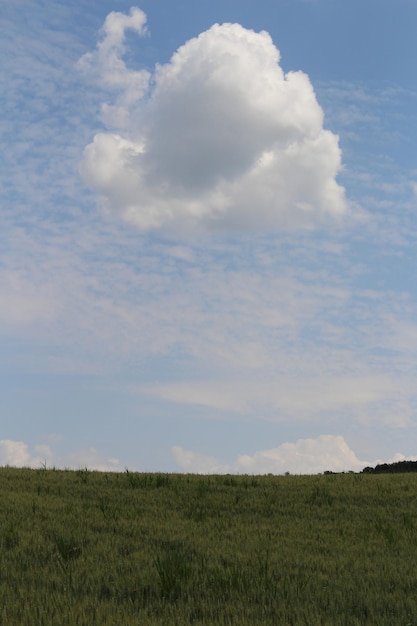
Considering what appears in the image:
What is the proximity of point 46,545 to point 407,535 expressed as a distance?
557cm

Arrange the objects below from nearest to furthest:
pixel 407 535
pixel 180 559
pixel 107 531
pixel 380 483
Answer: pixel 180 559 → pixel 107 531 → pixel 407 535 → pixel 380 483

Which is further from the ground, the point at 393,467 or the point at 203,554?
the point at 393,467

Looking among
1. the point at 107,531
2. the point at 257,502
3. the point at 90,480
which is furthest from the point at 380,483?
the point at 107,531

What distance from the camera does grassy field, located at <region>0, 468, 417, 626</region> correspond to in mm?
6027

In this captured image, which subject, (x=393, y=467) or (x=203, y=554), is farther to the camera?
(x=393, y=467)

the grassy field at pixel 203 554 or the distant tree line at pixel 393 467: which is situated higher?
the distant tree line at pixel 393 467

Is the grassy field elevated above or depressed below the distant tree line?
below

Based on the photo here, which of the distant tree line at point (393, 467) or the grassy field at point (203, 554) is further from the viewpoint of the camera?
the distant tree line at point (393, 467)

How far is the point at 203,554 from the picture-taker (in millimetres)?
8148

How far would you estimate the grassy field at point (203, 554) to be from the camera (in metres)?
6.03

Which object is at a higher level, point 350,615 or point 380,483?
point 380,483

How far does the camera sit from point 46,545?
8500 millimetres

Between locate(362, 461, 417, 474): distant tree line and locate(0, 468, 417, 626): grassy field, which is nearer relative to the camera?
locate(0, 468, 417, 626): grassy field

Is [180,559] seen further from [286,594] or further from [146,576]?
[286,594]
